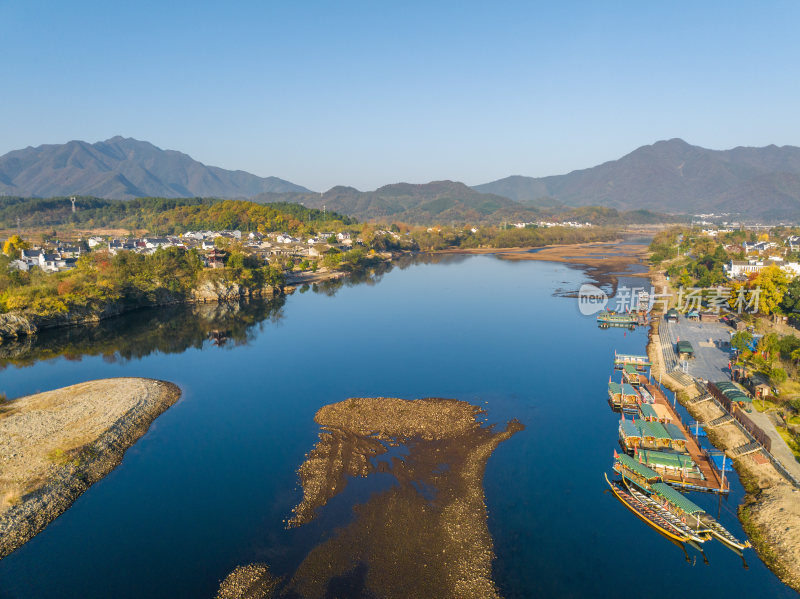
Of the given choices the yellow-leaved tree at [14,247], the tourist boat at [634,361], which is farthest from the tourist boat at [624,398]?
the yellow-leaved tree at [14,247]

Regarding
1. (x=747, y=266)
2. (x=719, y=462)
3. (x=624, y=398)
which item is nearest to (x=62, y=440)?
(x=624, y=398)

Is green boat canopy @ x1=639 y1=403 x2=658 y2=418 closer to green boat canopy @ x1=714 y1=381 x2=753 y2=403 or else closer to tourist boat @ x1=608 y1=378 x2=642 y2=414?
tourist boat @ x1=608 y1=378 x2=642 y2=414

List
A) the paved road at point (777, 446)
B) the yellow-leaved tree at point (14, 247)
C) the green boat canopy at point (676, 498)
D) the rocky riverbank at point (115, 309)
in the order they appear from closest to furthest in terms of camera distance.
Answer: the green boat canopy at point (676, 498) < the paved road at point (777, 446) < the rocky riverbank at point (115, 309) < the yellow-leaved tree at point (14, 247)

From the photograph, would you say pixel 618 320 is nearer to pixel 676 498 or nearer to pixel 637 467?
pixel 637 467

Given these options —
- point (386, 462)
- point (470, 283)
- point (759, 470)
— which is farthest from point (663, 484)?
point (470, 283)

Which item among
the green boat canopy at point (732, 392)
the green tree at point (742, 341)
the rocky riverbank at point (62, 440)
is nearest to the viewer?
the rocky riverbank at point (62, 440)

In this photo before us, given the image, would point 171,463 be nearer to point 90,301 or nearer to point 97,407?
point 97,407

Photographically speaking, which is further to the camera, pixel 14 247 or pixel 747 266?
pixel 14 247

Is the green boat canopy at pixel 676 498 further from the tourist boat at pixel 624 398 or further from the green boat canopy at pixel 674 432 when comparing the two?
the tourist boat at pixel 624 398
